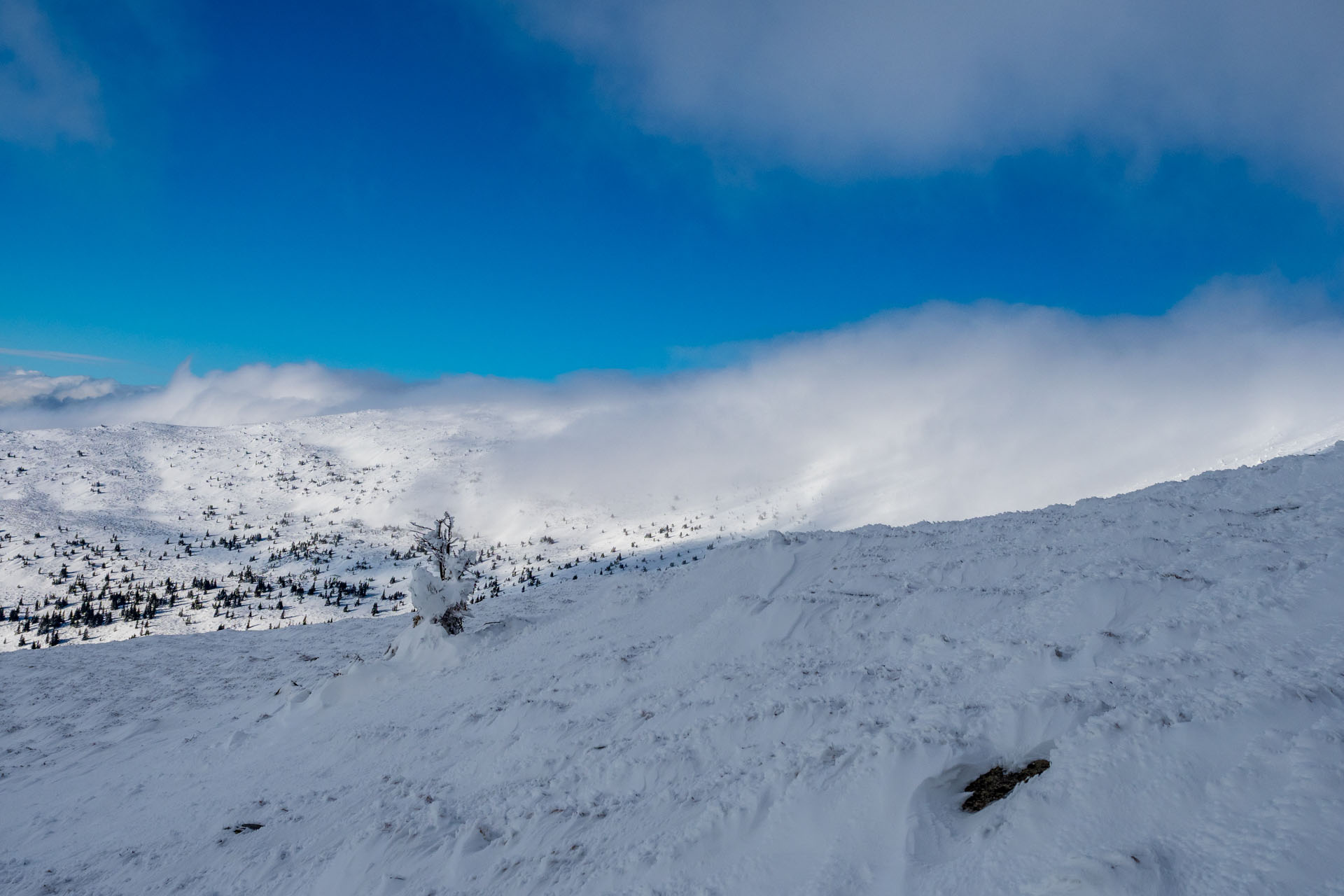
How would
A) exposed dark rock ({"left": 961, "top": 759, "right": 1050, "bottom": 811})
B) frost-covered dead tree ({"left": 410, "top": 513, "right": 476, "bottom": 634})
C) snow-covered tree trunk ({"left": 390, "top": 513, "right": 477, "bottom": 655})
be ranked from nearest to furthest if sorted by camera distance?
1. exposed dark rock ({"left": 961, "top": 759, "right": 1050, "bottom": 811})
2. snow-covered tree trunk ({"left": 390, "top": 513, "right": 477, "bottom": 655})
3. frost-covered dead tree ({"left": 410, "top": 513, "right": 476, "bottom": 634})

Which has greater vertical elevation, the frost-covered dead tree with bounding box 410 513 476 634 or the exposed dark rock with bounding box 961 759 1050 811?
the frost-covered dead tree with bounding box 410 513 476 634

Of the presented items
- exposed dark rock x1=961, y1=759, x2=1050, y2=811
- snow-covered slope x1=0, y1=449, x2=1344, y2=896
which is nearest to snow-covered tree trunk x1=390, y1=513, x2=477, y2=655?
snow-covered slope x1=0, y1=449, x2=1344, y2=896

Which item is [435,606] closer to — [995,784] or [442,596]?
[442,596]

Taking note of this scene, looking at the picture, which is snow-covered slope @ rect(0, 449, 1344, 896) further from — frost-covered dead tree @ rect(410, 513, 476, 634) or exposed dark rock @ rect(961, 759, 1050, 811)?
frost-covered dead tree @ rect(410, 513, 476, 634)

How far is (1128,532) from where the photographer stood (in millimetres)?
17406

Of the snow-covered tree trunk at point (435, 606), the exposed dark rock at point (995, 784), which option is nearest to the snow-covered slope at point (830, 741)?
the exposed dark rock at point (995, 784)

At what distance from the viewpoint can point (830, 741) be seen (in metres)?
8.88

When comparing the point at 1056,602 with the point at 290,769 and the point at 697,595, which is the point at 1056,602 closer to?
the point at 697,595

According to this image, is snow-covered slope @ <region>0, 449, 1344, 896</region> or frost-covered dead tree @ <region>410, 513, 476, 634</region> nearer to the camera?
snow-covered slope @ <region>0, 449, 1344, 896</region>

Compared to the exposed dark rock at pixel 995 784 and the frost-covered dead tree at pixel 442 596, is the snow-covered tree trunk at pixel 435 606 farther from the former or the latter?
the exposed dark rock at pixel 995 784

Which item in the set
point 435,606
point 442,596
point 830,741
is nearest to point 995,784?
point 830,741

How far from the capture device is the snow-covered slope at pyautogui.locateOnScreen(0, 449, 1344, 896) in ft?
18.6

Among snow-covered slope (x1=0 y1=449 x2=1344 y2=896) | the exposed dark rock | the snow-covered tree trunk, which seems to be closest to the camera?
snow-covered slope (x1=0 y1=449 x2=1344 y2=896)

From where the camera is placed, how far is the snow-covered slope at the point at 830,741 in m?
5.67
